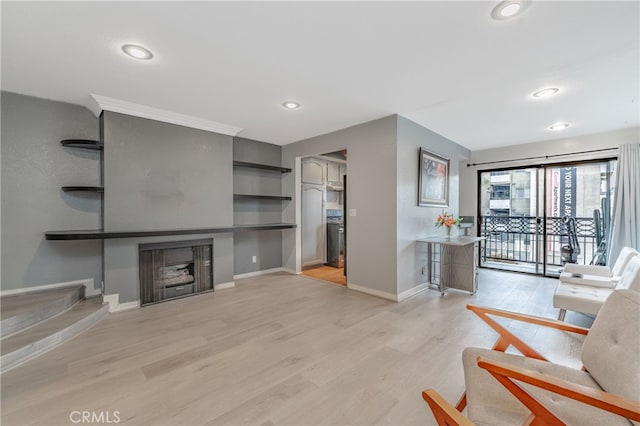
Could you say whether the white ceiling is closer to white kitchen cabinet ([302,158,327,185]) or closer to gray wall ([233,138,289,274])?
gray wall ([233,138,289,274])

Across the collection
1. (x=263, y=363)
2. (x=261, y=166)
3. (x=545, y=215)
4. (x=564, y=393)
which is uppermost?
(x=261, y=166)

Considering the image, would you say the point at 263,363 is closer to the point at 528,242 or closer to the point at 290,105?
the point at 290,105

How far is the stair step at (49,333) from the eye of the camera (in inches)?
82.4

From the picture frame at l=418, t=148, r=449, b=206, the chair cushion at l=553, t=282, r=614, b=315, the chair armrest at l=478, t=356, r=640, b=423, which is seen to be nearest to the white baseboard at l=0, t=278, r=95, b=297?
the chair armrest at l=478, t=356, r=640, b=423

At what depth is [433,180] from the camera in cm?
436

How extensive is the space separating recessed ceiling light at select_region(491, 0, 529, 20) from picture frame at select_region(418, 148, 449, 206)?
229 centimetres

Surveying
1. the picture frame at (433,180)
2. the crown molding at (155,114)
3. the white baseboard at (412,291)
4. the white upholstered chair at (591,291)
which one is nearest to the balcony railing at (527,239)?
the picture frame at (433,180)

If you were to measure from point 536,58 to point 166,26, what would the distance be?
2.91m

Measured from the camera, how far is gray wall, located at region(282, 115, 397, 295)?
11.8 feet

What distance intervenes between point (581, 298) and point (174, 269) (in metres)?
4.76

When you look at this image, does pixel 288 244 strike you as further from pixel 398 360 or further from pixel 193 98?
pixel 398 360

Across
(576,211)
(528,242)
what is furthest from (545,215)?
(528,242)

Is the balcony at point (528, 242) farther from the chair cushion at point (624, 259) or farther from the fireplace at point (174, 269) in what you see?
the fireplace at point (174, 269)

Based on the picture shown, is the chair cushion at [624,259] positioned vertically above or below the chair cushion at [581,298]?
above
